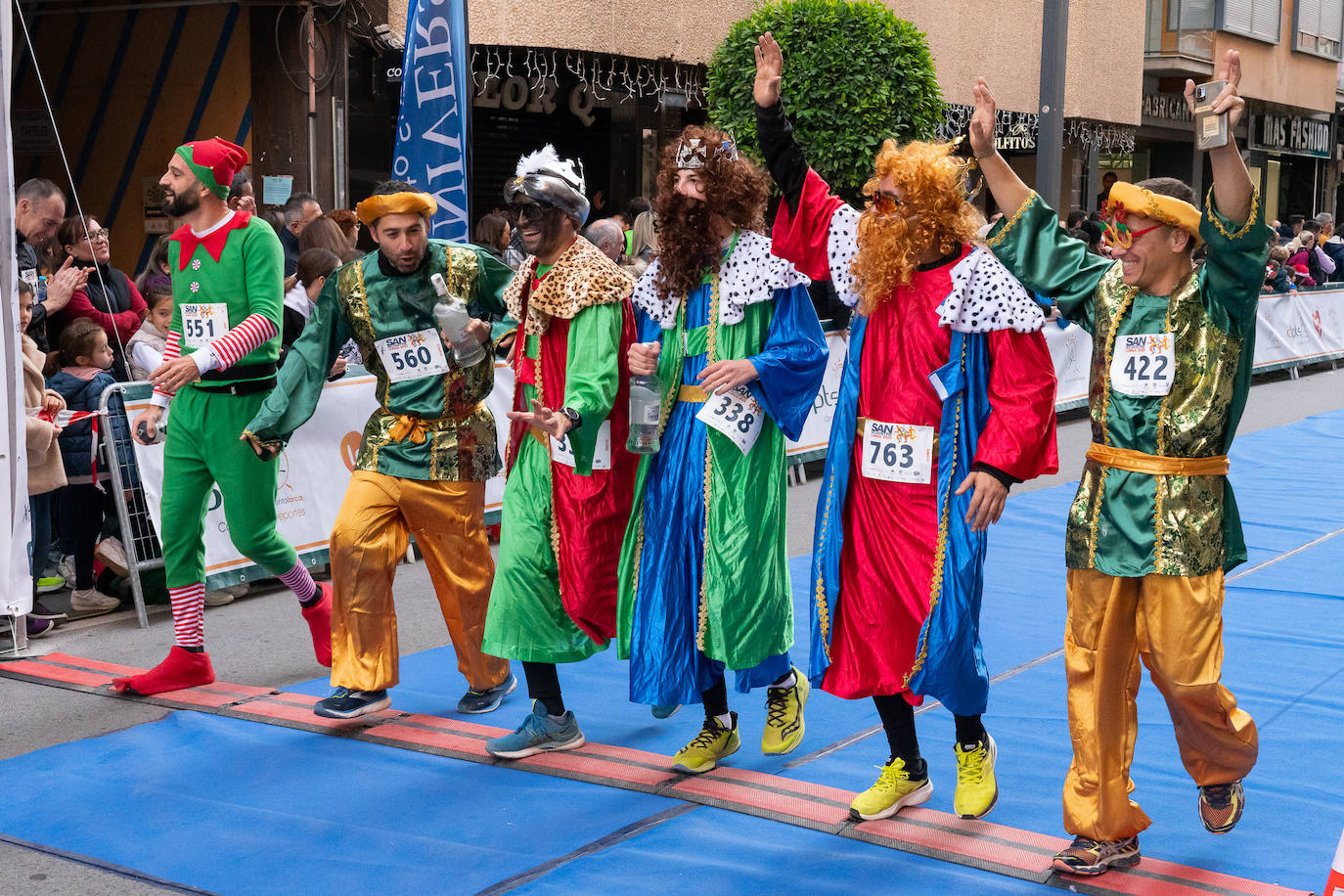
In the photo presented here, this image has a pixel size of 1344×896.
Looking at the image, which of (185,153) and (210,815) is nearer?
(210,815)

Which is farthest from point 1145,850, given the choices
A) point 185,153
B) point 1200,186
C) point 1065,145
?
point 1200,186

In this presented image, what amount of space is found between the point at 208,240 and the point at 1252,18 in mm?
23684

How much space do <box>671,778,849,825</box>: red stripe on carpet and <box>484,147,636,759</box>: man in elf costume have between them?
519 millimetres

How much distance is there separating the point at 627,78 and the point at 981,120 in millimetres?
10788

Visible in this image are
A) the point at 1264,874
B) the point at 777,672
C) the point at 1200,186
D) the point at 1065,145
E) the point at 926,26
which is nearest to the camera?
the point at 1264,874

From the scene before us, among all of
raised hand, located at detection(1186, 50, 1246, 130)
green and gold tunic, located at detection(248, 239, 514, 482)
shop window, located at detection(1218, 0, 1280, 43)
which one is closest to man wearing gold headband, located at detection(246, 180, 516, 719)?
green and gold tunic, located at detection(248, 239, 514, 482)

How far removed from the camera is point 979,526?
3.74 meters

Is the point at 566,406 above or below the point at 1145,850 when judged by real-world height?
above

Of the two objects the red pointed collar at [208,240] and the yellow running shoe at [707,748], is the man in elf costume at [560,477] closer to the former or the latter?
the yellow running shoe at [707,748]

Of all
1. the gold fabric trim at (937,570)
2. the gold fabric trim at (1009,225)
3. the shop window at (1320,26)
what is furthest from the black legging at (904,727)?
the shop window at (1320,26)

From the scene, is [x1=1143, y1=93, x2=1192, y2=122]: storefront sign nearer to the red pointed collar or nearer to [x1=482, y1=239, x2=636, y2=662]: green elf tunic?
the red pointed collar

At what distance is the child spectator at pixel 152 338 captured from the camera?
689 centimetres

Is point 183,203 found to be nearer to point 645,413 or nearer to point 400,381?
point 400,381

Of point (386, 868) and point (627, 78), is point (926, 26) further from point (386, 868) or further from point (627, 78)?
point (386, 868)
